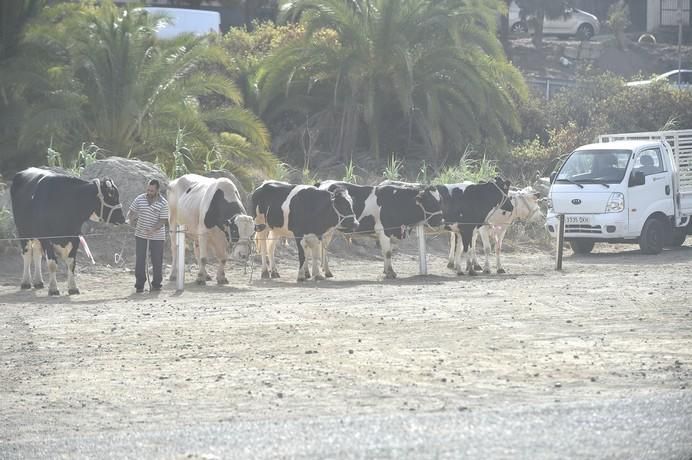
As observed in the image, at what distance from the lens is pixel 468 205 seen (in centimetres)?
2405

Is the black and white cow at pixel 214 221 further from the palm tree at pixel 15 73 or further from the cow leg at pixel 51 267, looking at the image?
the palm tree at pixel 15 73

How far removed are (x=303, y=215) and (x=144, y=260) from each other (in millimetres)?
3150

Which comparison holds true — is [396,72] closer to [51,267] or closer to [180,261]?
[180,261]

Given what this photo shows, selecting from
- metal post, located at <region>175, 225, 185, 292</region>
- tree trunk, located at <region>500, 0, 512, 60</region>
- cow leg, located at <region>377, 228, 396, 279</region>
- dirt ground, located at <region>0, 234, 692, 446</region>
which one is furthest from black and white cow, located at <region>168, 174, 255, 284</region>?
tree trunk, located at <region>500, 0, 512, 60</region>

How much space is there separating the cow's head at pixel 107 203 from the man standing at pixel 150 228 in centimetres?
40

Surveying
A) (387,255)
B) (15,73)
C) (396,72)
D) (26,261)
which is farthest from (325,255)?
(396,72)

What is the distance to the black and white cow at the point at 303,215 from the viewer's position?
2227cm

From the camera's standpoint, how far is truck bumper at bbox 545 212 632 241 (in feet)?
86.3

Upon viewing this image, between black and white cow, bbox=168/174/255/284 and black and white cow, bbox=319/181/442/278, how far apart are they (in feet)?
6.42

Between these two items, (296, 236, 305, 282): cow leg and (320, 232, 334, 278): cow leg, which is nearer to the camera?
(296, 236, 305, 282): cow leg

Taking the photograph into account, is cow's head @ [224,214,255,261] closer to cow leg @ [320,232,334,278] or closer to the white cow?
cow leg @ [320,232,334,278]

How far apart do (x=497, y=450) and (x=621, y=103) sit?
106 feet

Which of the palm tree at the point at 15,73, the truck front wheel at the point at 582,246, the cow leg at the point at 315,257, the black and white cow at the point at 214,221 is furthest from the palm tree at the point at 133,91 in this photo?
the truck front wheel at the point at 582,246

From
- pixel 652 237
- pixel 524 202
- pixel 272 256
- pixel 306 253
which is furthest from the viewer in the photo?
pixel 652 237
